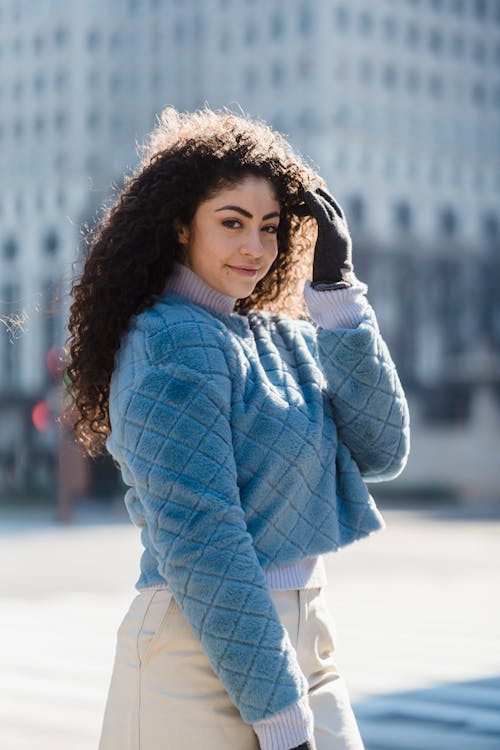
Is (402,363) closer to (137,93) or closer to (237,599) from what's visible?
(137,93)

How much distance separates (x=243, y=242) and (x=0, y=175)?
86.1 metres

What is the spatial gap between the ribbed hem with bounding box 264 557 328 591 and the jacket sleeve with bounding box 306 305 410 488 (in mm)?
267

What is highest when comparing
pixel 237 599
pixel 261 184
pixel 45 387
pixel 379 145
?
pixel 379 145

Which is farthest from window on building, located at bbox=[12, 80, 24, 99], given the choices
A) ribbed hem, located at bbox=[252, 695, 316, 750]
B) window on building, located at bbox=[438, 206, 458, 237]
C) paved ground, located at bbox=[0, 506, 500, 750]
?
ribbed hem, located at bbox=[252, 695, 316, 750]

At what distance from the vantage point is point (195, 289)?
3021 mm

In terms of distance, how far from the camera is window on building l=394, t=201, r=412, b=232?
260 feet

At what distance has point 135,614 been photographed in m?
2.85

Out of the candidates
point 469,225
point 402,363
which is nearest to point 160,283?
point 402,363

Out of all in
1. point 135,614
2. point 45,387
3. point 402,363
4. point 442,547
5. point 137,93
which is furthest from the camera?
point 137,93

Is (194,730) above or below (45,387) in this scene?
above

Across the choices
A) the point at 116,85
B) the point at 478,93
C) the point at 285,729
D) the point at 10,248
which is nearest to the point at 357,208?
the point at 478,93

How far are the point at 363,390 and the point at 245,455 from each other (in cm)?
33

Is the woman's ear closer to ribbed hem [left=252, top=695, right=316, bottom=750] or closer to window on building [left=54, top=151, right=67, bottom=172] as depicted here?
ribbed hem [left=252, top=695, right=316, bottom=750]

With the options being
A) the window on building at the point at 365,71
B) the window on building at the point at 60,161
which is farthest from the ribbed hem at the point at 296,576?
the window on building at the point at 60,161
